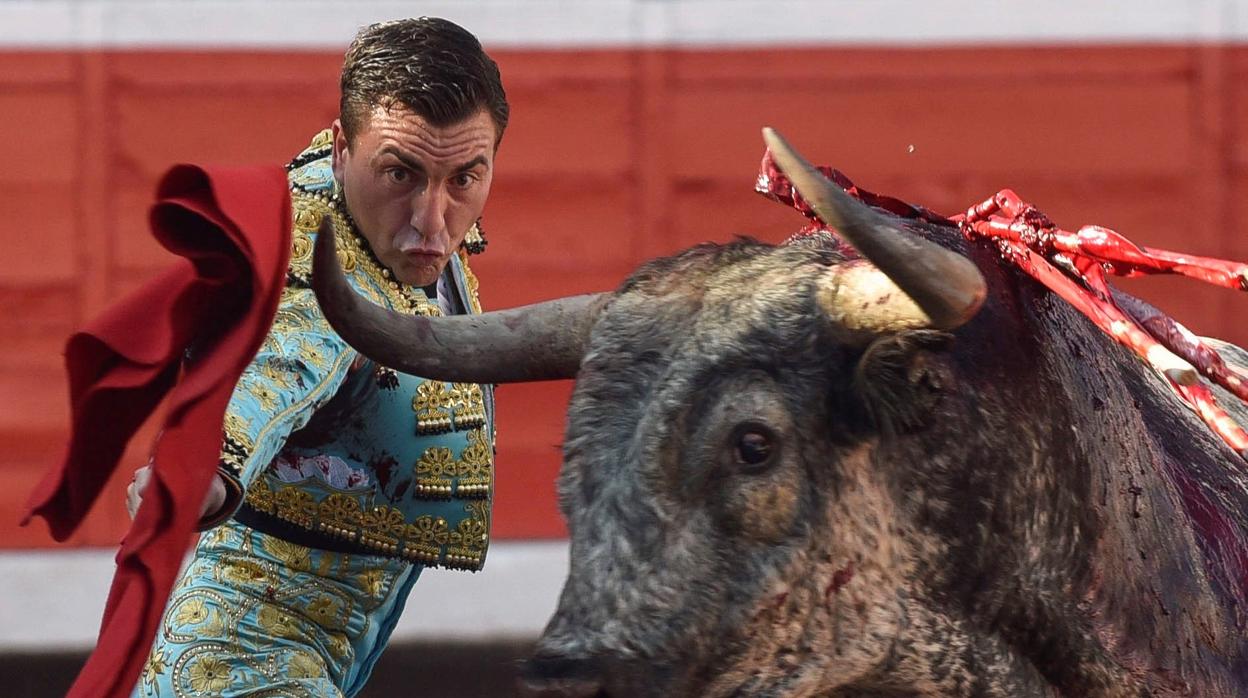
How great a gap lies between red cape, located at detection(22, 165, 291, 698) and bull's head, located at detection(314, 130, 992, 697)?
1.22 ft

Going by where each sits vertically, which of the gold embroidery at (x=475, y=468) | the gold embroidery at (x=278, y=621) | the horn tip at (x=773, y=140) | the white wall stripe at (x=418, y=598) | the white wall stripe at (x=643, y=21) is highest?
the white wall stripe at (x=643, y=21)

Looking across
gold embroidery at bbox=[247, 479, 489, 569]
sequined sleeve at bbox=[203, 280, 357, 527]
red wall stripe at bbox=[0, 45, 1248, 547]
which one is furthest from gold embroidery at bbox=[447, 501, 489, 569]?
red wall stripe at bbox=[0, 45, 1248, 547]

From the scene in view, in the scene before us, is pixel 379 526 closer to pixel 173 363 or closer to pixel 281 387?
pixel 281 387

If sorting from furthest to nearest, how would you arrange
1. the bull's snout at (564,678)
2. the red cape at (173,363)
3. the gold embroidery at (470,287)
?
the gold embroidery at (470,287) → the red cape at (173,363) → the bull's snout at (564,678)

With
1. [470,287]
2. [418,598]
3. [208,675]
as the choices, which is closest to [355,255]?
[470,287]

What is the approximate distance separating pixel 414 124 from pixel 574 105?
3.51 meters

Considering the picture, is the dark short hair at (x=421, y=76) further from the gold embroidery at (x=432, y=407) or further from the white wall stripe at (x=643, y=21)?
the white wall stripe at (x=643, y=21)

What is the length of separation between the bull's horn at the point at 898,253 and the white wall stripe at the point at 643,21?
13.1 feet

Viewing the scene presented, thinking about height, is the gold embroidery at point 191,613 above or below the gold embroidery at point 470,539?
below

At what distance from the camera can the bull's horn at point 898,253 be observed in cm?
213

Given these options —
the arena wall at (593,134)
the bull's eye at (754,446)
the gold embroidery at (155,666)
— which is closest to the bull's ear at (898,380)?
the bull's eye at (754,446)

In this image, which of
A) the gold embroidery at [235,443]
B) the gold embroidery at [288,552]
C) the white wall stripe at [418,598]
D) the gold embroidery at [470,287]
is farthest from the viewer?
the white wall stripe at [418,598]

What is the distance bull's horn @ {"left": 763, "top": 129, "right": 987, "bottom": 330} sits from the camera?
2.13 meters

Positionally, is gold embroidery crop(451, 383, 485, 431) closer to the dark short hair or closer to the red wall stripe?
the dark short hair
